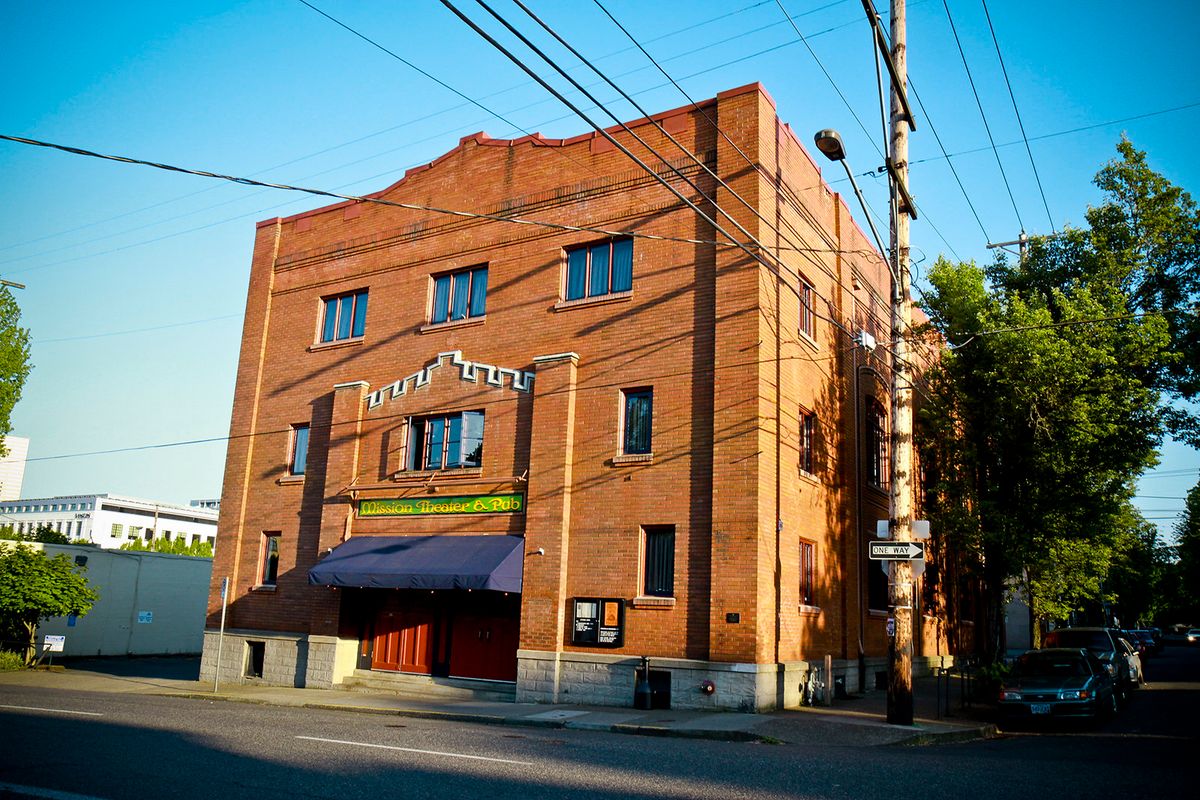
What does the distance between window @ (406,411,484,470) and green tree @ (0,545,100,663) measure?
14.6m

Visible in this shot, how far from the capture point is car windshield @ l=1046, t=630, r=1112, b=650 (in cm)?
2347

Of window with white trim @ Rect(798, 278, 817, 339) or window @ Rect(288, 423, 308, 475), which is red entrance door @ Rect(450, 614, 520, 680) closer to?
window @ Rect(288, 423, 308, 475)

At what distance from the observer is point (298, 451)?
85.2 feet

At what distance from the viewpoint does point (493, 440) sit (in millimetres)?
21719

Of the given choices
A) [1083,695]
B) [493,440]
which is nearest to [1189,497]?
[1083,695]

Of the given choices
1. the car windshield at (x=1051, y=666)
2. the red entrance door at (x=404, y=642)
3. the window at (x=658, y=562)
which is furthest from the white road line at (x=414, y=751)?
the car windshield at (x=1051, y=666)

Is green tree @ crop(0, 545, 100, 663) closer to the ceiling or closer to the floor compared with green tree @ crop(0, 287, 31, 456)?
closer to the floor

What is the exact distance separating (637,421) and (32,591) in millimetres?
21366

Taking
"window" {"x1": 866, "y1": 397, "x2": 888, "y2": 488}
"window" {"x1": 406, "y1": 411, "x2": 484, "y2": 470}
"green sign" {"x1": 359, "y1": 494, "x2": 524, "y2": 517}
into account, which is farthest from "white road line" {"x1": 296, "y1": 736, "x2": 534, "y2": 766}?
"window" {"x1": 866, "y1": 397, "x2": 888, "y2": 488}

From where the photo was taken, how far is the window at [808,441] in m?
21.1

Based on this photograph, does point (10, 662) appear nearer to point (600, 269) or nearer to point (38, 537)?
point (38, 537)

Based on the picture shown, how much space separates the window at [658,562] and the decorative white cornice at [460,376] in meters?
4.84

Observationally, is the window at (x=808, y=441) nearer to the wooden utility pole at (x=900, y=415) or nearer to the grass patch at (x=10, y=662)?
the wooden utility pole at (x=900, y=415)

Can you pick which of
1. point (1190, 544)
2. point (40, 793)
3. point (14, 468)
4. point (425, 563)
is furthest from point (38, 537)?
point (1190, 544)
